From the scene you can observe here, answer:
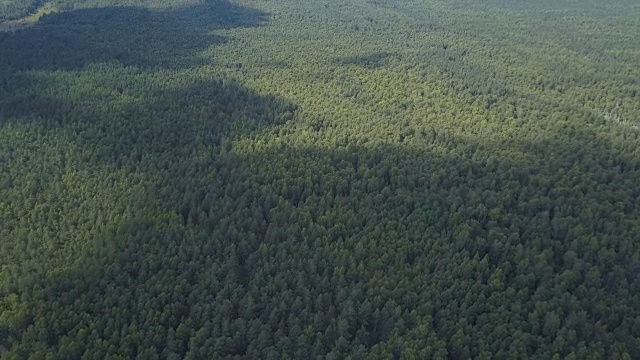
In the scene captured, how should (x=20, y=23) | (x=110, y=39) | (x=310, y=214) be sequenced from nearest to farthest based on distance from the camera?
(x=310, y=214) → (x=110, y=39) → (x=20, y=23)

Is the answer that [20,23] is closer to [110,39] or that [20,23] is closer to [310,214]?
[110,39]

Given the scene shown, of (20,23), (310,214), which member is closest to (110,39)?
(20,23)

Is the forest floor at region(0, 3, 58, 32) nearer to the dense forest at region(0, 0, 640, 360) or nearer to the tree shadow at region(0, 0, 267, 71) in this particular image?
the tree shadow at region(0, 0, 267, 71)

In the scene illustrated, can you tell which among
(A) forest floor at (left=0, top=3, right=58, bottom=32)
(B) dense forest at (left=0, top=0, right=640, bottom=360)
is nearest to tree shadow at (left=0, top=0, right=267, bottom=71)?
(B) dense forest at (left=0, top=0, right=640, bottom=360)

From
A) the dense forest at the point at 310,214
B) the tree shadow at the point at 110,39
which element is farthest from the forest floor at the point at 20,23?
the dense forest at the point at 310,214

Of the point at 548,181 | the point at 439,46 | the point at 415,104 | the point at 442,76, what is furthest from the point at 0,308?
the point at 439,46

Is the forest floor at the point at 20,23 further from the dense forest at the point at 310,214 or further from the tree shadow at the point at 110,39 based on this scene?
the dense forest at the point at 310,214
